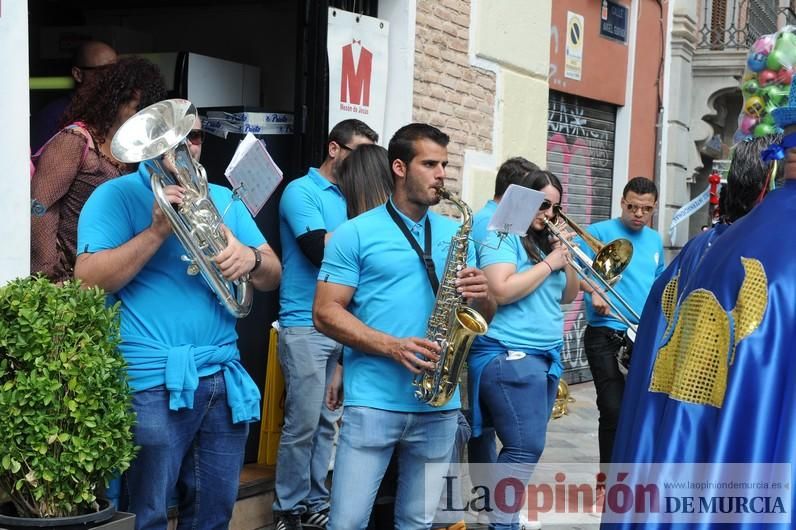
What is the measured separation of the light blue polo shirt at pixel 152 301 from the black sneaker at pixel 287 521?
76.6 inches

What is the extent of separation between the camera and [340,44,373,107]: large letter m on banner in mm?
6668

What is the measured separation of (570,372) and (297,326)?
6.40m

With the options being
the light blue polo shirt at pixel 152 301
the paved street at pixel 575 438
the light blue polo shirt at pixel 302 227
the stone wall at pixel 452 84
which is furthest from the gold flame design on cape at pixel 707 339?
the stone wall at pixel 452 84

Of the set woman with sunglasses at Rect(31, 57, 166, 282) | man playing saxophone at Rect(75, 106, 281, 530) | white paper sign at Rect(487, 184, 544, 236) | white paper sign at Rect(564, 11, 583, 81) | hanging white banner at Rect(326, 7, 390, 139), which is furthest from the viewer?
white paper sign at Rect(564, 11, 583, 81)

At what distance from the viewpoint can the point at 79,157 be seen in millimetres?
4250

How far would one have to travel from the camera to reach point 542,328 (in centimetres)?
532

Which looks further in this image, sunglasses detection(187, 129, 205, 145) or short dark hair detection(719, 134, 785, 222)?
short dark hair detection(719, 134, 785, 222)

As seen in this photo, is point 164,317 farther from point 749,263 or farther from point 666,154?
point 666,154

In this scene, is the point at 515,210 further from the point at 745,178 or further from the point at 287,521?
the point at 287,521

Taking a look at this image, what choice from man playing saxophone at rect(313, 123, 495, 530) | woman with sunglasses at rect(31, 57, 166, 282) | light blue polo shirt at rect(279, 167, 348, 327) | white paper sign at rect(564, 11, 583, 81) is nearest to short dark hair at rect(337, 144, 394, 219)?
light blue polo shirt at rect(279, 167, 348, 327)

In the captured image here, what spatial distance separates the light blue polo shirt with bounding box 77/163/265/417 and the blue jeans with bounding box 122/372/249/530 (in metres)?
0.07

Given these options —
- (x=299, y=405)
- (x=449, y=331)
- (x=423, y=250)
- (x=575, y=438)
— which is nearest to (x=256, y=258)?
(x=423, y=250)

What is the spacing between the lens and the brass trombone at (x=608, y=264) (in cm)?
609

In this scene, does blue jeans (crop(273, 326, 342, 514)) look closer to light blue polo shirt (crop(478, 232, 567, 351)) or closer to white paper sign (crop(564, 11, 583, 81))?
light blue polo shirt (crop(478, 232, 567, 351))
